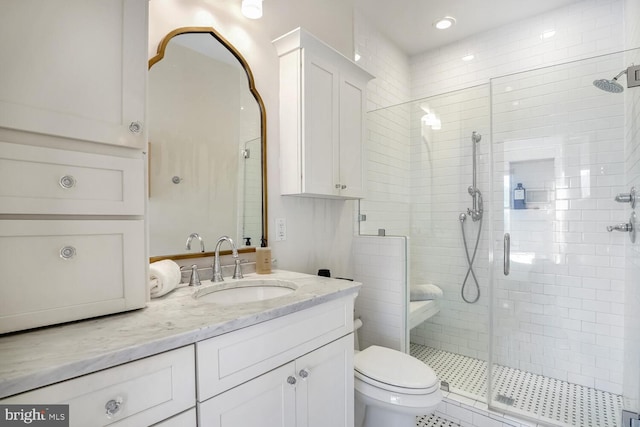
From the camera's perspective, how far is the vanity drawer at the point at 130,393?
2.05 feet

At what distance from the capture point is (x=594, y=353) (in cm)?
213

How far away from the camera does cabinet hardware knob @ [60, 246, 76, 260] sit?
2.77 feet

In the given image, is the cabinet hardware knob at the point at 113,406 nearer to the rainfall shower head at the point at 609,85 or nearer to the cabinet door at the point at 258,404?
the cabinet door at the point at 258,404

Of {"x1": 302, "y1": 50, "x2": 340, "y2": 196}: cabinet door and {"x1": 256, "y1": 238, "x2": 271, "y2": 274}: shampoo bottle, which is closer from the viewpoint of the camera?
{"x1": 256, "y1": 238, "x2": 271, "y2": 274}: shampoo bottle

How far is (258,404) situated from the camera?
966mm

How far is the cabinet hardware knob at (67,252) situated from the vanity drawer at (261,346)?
422 mm

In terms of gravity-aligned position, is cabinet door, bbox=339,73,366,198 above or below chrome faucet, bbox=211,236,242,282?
above

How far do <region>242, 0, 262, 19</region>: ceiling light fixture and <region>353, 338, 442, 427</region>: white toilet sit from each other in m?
1.83

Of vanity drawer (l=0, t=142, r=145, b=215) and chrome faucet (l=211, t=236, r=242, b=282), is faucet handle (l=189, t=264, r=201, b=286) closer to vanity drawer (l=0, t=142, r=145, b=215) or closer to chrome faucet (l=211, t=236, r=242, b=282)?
chrome faucet (l=211, t=236, r=242, b=282)

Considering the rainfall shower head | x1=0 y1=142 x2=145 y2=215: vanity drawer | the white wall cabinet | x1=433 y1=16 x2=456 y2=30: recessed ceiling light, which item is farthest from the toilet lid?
x1=433 y1=16 x2=456 y2=30: recessed ceiling light

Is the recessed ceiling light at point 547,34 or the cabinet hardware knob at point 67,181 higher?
the recessed ceiling light at point 547,34

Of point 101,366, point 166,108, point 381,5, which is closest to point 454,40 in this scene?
point 381,5

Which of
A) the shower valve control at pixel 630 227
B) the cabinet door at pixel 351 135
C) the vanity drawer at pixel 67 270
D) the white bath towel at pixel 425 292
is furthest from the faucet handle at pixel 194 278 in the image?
the shower valve control at pixel 630 227

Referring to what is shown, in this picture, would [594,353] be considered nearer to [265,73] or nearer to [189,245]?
[189,245]
